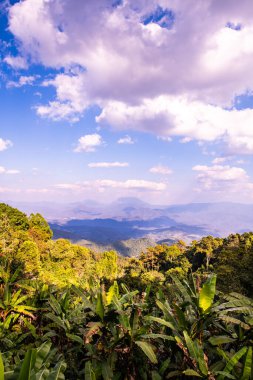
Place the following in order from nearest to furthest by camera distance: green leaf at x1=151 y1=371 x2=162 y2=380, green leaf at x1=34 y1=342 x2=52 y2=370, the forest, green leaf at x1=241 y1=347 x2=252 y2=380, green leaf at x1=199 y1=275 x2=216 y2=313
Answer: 1. green leaf at x1=34 y1=342 x2=52 y2=370
2. green leaf at x1=241 y1=347 x2=252 y2=380
3. the forest
4. green leaf at x1=151 y1=371 x2=162 y2=380
5. green leaf at x1=199 y1=275 x2=216 y2=313

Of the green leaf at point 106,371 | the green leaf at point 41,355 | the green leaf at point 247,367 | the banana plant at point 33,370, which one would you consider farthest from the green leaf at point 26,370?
the green leaf at point 247,367

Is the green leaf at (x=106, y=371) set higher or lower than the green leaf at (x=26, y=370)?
lower

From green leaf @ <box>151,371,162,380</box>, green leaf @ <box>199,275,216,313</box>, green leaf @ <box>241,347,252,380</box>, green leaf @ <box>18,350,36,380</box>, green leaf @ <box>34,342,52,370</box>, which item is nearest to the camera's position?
green leaf @ <box>18,350,36,380</box>

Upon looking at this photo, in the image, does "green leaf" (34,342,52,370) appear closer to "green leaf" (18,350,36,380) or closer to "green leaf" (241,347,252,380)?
"green leaf" (18,350,36,380)

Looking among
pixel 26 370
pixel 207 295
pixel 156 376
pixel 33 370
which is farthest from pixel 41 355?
pixel 207 295

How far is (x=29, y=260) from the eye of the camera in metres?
28.6

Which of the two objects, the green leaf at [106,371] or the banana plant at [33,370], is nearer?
the banana plant at [33,370]

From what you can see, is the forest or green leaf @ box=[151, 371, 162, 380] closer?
the forest

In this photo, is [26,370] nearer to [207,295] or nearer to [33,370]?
[33,370]

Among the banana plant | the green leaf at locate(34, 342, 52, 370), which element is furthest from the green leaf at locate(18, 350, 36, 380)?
the green leaf at locate(34, 342, 52, 370)

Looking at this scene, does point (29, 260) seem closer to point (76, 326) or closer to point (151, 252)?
point (76, 326)

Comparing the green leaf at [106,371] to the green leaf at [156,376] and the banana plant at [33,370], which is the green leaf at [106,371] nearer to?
the green leaf at [156,376]

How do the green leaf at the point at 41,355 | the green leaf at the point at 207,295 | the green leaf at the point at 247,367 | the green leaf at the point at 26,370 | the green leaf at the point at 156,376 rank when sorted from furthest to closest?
the green leaf at the point at 207,295
the green leaf at the point at 156,376
the green leaf at the point at 247,367
the green leaf at the point at 41,355
the green leaf at the point at 26,370

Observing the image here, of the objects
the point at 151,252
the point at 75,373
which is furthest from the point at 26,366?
the point at 151,252
